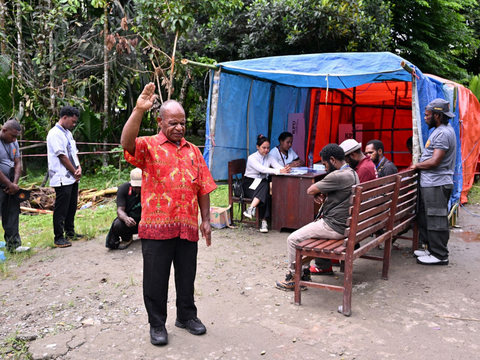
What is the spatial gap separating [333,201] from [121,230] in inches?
115

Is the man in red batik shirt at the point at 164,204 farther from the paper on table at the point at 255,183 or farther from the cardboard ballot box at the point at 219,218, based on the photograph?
the paper on table at the point at 255,183

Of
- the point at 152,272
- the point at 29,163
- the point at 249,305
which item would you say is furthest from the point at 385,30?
the point at 29,163

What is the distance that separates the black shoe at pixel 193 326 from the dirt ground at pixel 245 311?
5 centimetres

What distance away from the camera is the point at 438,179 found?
5.26 m

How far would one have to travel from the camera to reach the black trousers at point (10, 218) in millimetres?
5555

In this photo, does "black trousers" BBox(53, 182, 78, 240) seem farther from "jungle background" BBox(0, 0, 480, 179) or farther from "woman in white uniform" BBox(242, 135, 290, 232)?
"jungle background" BBox(0, 0, 480, 179)

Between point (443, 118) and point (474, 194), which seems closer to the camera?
point (443, 118)

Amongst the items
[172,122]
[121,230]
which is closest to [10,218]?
[121,230]

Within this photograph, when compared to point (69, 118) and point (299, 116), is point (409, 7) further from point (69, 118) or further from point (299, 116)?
point (69, 118)

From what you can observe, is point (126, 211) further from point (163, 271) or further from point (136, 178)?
point (163, 271)

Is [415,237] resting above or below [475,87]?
below

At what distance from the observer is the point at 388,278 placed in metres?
4.84

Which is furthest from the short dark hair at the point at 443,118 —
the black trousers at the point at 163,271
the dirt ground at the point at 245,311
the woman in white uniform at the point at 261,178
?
the black trousers at the point at 163,271

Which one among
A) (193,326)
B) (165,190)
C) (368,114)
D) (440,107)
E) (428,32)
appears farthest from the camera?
(428,32)
